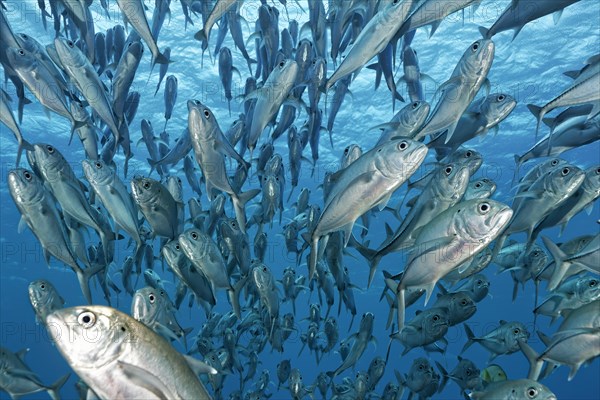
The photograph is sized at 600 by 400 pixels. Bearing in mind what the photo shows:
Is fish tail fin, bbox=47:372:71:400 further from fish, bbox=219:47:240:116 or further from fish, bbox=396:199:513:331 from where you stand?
fish, bbox=219:47:240:116

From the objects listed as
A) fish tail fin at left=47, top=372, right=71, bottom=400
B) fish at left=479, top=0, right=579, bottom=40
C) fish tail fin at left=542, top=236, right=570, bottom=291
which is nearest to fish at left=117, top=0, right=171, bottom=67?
fish at left=479, top=0, right=579, bottom=40

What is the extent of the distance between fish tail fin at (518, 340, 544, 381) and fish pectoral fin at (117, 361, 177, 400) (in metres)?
2.60

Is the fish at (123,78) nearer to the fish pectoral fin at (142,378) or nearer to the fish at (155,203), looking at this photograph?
the fish at (155,203)

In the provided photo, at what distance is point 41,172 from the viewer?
3.80 metres

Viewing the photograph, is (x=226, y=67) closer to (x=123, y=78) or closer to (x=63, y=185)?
(x=123, y=78)

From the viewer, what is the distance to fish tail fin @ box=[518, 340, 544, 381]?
10.8ft

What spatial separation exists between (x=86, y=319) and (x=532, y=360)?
123 inches

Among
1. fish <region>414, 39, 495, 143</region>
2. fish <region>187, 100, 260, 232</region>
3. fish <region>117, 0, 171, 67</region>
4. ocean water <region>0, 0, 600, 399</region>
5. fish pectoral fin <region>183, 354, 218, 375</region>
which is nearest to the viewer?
fish pectoral fin <region>183, 354, 218, 375</region>

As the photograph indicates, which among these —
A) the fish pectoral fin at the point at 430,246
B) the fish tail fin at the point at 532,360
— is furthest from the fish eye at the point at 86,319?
the fish tail fin at the point at 532,360

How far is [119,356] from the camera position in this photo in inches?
76.9

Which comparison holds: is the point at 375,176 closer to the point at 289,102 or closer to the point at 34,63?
the point at 289,102

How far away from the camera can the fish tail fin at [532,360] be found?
10.8ft

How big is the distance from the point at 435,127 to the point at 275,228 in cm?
2608

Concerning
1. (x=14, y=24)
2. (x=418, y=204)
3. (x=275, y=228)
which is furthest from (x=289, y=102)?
(x=275, y=228)
